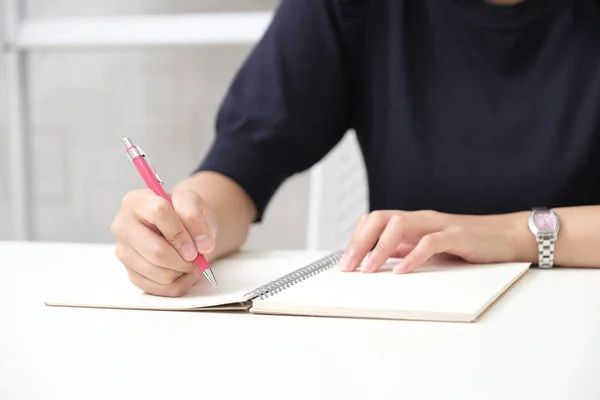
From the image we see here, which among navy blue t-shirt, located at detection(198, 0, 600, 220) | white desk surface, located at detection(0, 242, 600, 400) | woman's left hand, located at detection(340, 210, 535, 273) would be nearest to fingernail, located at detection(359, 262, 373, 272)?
woman's left hand, located at detection(340, 210, 535, 273)

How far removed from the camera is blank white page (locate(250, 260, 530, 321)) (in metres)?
0.61

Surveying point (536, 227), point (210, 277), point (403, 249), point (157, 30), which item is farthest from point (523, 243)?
point (157, 30)

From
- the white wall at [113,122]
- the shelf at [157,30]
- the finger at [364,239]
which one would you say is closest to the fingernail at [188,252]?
the finger at [364,239]

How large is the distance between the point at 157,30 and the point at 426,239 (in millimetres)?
1231

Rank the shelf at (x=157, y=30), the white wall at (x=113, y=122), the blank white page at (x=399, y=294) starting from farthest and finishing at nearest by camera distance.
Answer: the white wall at (x=113, y=122), the shelf at (x=157, y=30), the blank white page at (x=399, y=294)

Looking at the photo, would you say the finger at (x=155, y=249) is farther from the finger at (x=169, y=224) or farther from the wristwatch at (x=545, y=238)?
the wristwatch at (x=545, y=238)

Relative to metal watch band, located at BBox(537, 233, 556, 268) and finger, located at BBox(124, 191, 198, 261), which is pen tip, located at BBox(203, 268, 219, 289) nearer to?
finger, located at BBox(124, 191, 198, 261)

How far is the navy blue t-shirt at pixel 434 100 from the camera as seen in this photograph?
3.57 feet

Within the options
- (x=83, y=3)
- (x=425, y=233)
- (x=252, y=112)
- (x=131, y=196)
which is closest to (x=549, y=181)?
(x=425, y=233)

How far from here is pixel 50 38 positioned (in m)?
1.88

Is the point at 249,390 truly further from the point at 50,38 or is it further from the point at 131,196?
the point at 50,38

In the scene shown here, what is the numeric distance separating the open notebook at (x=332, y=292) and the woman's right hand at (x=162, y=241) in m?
0.02

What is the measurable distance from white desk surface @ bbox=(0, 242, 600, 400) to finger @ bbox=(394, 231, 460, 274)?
0.36ft

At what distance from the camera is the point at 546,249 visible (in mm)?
859
